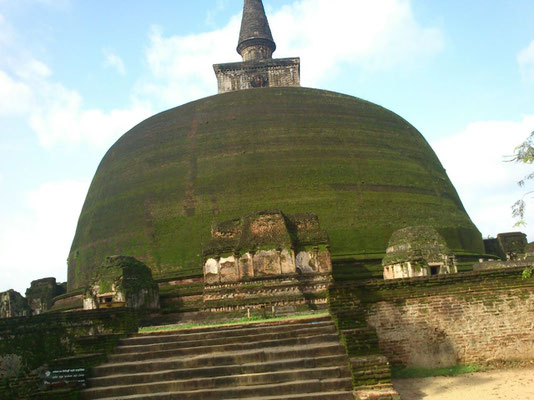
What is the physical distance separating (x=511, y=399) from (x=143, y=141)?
18.7 m

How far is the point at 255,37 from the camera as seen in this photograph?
30.7 meters

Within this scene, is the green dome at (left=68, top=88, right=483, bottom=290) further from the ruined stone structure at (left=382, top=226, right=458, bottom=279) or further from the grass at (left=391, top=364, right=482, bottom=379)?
the grass at (left=391, top=364, right=482, bottom=379)

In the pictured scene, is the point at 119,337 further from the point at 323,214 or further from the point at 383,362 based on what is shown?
the point at 323,214

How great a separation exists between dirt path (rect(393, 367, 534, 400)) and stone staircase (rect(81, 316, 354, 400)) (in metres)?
1.15

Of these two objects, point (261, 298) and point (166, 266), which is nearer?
point (261, 298)

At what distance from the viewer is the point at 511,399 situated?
6.76m

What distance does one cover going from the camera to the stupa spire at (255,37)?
3081cm

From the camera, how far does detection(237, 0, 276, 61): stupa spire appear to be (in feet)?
101

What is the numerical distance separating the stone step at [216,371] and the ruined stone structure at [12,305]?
15728mm

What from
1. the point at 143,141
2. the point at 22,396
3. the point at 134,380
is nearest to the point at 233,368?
the point at 134,380

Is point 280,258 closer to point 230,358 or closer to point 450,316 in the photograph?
point 450,316

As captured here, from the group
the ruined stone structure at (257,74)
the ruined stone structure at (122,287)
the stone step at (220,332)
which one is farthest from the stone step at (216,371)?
the ruined stone structure at (257,74)

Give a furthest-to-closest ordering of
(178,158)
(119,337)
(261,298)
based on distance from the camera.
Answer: (178,158) → (261,298) → (119,337)

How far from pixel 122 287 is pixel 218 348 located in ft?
25.9
